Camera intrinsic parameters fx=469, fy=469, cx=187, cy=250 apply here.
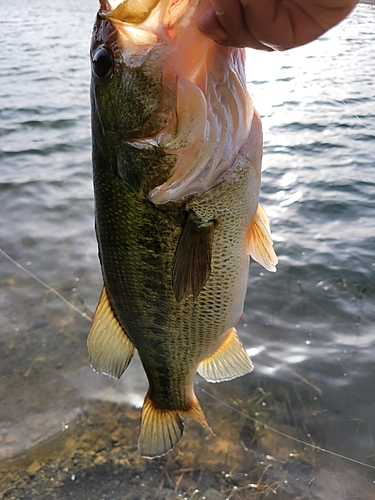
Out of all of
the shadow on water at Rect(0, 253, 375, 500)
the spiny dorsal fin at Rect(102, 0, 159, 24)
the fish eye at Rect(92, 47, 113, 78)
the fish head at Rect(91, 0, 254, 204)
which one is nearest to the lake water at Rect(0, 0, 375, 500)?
the shadow on water at Rect(0, 253, 375, 500)

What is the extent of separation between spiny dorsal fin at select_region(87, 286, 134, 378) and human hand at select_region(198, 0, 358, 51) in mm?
1123

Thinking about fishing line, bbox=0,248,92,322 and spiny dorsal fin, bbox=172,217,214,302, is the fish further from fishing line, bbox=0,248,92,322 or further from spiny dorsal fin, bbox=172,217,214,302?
fishing line, bbox=0,248,92,322

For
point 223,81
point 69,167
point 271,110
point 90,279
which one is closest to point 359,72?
point 271,110

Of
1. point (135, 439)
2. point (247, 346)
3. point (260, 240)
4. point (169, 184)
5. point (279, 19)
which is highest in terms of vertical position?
point (279, 19)

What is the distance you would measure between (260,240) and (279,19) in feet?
2.87

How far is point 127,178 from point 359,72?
10.7m

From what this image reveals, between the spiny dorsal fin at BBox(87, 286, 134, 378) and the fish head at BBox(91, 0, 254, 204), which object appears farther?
the spiny dorsal fin at BBox(87, 286, 134, 378)

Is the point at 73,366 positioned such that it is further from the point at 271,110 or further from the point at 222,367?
the point at 271,110

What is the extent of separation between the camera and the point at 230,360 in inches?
78.7

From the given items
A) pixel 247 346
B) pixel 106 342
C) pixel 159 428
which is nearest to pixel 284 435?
pixel 247 346

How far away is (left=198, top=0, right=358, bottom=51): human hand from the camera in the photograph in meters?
0.83

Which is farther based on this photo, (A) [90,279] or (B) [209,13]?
(A) [90,279]

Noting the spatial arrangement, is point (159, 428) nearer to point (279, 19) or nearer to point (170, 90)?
point (170, 90)

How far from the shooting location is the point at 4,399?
316 centimetres
